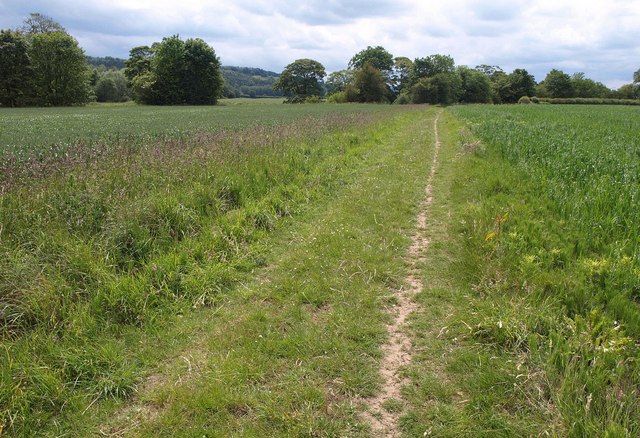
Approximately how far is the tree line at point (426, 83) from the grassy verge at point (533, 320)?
8152 cm

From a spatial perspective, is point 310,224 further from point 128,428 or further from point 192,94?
point 192,94

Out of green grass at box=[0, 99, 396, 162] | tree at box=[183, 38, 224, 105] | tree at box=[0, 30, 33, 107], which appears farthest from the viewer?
tree at box=[183, 38, 224, 105]

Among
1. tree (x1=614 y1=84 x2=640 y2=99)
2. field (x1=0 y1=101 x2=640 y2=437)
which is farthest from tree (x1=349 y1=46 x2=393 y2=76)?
field (x1=0 y1=101 x2=640 y2=437)

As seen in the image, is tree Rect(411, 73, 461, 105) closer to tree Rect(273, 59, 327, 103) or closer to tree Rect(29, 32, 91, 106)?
tree Rect(273, 59, 327, 103)

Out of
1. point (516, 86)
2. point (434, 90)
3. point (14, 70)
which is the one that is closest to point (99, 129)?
point (14, 70)

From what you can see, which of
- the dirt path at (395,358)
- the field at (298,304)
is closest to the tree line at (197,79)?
the field at (298,304)

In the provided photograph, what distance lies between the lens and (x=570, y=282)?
4.06 meters

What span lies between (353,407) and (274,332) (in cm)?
125

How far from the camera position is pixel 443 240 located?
6430 mm

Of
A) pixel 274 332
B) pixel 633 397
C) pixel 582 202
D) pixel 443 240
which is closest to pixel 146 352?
pixel 274 332

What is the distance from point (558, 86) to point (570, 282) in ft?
402

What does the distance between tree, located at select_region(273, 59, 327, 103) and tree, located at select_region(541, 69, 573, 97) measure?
204ft

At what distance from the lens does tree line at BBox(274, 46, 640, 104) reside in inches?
3275

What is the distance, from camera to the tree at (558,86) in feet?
336
